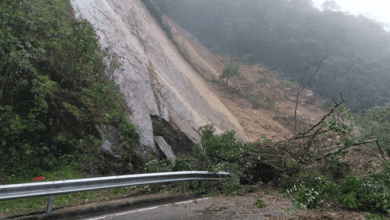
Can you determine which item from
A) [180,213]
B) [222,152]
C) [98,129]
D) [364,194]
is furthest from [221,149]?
[98,129]

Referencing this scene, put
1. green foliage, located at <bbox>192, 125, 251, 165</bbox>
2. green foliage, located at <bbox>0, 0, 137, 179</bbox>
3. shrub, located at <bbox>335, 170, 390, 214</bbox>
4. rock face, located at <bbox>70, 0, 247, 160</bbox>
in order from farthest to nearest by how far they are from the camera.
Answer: rock face, located at <bbox>70, 0, 247, 160</bbox>, green foliage, located at <bbox>192, 125, 251, 165</bbox>, green foliage, located at <bbox>0, 0, 137, 179</bbox>, shrub, located at <bbox>335, 170, 390, 214</bbox>

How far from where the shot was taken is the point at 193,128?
11.4 meters

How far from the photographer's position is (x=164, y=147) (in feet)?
30.1

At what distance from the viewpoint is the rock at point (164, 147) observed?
355 inches

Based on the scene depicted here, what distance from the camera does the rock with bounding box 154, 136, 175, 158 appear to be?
29.6 feet

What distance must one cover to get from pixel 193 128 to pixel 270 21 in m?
32.4

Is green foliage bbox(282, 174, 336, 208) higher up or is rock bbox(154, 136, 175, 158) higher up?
green foliage bbox(282, 174, 336, 208)

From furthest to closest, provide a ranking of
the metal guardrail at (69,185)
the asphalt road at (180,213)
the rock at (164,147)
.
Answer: the rock at (164,147), the asphalt road at (180,213), the metal guardrail at (69,185)

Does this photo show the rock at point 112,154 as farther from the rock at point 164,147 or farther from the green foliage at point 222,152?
the green foliage at point 222,152

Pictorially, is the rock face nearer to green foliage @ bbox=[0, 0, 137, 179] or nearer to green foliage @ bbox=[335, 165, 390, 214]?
green foliage @ bbox=[0, 0, 137, 179]

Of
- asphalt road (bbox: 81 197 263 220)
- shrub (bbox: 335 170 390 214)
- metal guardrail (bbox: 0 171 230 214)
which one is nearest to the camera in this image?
metal guardrail (bbox: 0 171 230 214)

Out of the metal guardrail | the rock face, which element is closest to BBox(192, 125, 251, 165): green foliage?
the metal guardrail

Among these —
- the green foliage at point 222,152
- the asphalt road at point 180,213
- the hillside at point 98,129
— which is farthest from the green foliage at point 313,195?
the green foliage at point 222,152

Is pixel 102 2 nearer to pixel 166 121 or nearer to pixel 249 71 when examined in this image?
pixel 166 121
